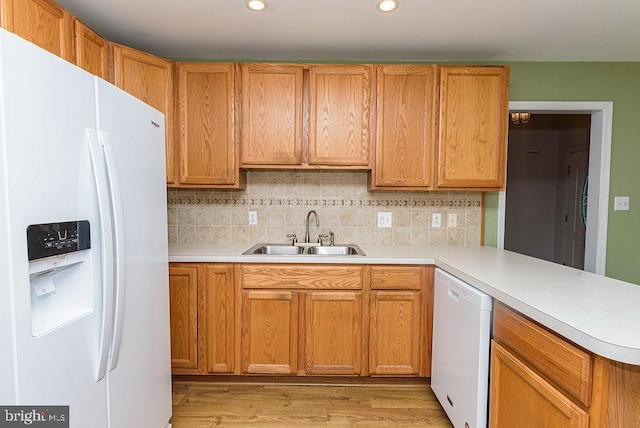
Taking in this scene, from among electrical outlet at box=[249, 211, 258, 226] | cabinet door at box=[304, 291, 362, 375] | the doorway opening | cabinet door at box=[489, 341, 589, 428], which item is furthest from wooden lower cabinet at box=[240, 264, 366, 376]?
the doorway opening

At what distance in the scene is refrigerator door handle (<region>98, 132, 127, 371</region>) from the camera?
1.07 metres

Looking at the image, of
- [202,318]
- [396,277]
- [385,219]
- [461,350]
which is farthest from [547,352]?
[202,318]

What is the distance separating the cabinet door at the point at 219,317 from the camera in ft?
6.93

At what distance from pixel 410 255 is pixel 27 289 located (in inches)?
74.7

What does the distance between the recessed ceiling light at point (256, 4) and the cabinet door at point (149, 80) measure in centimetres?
75

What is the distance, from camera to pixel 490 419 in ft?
4.48

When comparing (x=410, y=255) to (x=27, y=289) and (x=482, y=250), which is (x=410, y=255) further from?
(x=27, y=289)

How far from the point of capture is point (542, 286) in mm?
1319

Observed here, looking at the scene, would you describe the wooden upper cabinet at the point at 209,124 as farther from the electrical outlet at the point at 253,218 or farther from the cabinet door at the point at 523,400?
Answer: the cabinet door at the point at 523,400

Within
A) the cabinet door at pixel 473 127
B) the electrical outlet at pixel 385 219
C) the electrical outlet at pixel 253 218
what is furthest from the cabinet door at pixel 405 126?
the electrical outlet at pixel 253 218

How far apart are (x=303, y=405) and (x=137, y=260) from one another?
4.45 ft

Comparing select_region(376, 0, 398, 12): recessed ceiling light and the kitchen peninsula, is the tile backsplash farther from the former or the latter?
select_region(376, 0, 398, 12): recessed ceiling light

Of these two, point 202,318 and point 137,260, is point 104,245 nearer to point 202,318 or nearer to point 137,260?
point 137,260

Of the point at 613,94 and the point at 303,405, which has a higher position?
the point at 613,94
